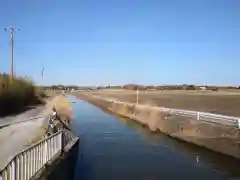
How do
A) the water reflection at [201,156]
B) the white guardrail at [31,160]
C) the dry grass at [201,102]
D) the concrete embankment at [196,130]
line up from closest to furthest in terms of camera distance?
the white guardrail at [31,160] < the water reflection at [201,156] < the concrete embankment at [196,130] < the dry grass at [201,102]

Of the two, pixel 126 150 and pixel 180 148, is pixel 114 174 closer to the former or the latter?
pixel 126 150

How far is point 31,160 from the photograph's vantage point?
7809 millimetres

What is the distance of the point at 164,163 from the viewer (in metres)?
17.2

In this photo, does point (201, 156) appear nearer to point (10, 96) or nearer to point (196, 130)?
point (196, 130)

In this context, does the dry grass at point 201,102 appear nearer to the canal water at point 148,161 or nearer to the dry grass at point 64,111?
the canal water at point 148,161

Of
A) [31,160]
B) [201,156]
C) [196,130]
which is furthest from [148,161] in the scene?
[31,160]

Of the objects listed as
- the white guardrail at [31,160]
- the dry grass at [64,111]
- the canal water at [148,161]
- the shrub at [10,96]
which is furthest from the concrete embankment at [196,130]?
the shrub at [10,96]

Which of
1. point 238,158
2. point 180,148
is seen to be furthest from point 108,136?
point 238,158

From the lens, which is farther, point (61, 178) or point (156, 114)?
point (156, 114)

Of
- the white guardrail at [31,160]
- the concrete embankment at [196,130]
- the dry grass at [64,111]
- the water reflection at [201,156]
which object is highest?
the white guardrail at [31,160]

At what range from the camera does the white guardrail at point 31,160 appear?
630 cm

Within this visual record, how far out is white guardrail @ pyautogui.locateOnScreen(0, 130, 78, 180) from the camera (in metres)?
6.30

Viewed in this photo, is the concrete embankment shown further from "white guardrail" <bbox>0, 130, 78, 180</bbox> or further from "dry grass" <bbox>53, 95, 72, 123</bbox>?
"white guardrail" <bbox>0, 130, 78, 180</bbox>

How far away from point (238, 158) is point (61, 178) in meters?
9.88
